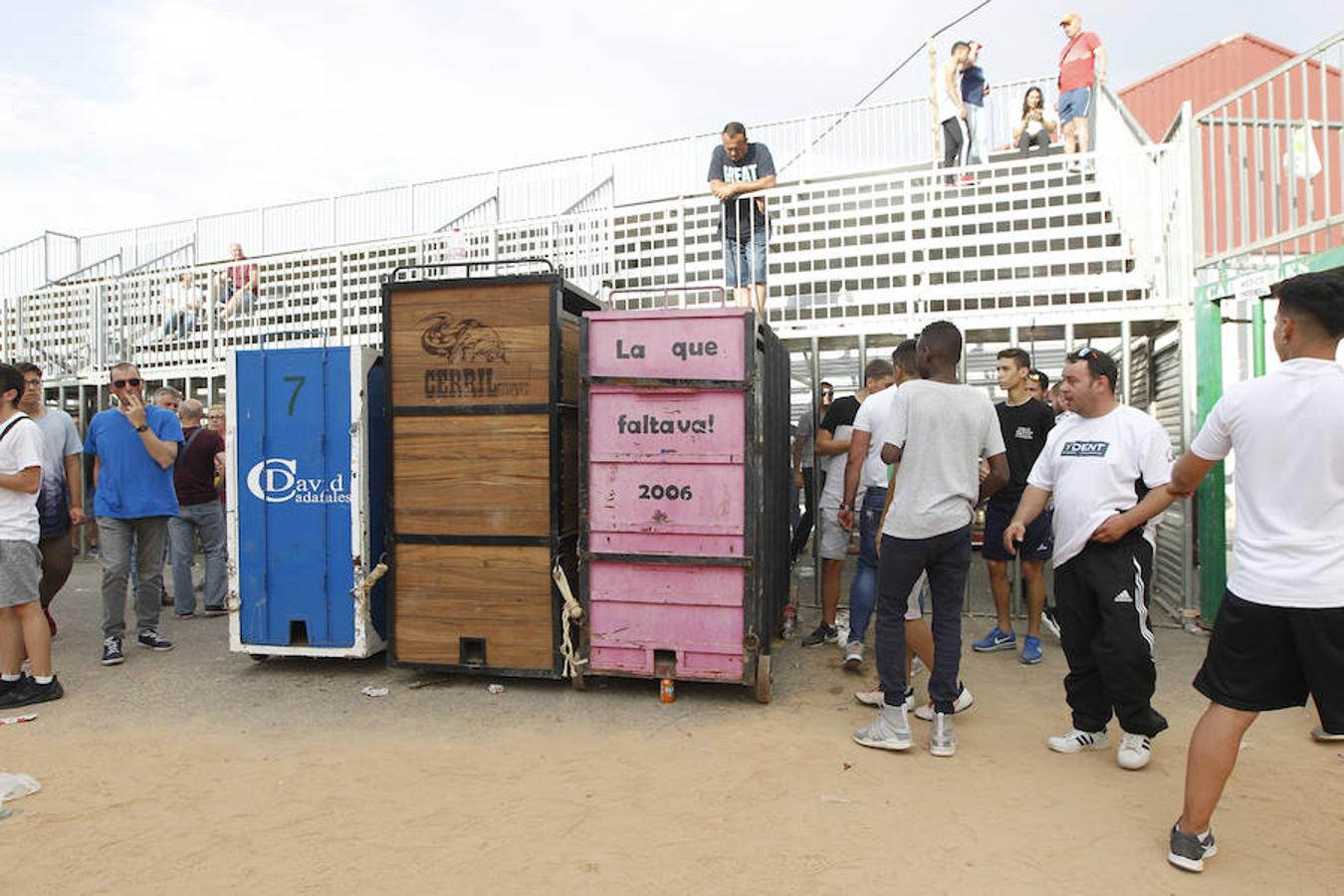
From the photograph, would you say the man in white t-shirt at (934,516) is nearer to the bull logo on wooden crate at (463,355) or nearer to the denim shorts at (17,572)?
the bull logo on wooden crate at (463,355)

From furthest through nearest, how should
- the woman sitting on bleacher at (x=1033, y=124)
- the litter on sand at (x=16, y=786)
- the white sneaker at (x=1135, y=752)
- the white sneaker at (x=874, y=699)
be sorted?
the woman sitting on bleacher at (x=1033, y=124)
the white sneaker at (x=874, y=699)
the white sneaker at (x=1135, y=752)
the litter on sand at (x=16, y=786)

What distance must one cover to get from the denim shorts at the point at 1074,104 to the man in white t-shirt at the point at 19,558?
40.0 ft

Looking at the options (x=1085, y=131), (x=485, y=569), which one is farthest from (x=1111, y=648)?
(x=1085, y=131)

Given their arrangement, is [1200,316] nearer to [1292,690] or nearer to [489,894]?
[1292,690]

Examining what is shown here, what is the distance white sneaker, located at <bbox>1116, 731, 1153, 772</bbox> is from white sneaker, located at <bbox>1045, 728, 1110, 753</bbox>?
210mm

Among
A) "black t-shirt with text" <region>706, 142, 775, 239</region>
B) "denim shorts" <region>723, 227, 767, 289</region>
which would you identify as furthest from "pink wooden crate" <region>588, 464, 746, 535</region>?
"black t-shirt with text" <region>706, 142, 775, 239</region>

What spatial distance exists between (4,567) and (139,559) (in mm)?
1238

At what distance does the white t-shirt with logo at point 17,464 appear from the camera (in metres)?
4.49

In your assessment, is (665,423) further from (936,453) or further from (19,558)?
(19,558)

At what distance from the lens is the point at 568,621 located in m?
4.77

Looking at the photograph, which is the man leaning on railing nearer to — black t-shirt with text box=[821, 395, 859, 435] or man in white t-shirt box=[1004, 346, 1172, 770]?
black t-shirt with text box=[821, 395, 859, 435]

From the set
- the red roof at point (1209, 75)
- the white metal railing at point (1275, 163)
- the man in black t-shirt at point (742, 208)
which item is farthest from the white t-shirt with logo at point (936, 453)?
the red roof at point (1209, 75)

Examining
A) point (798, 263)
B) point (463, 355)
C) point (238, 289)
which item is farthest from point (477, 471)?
point (238, 289)

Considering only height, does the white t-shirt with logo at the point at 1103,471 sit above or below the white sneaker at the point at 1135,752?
above
